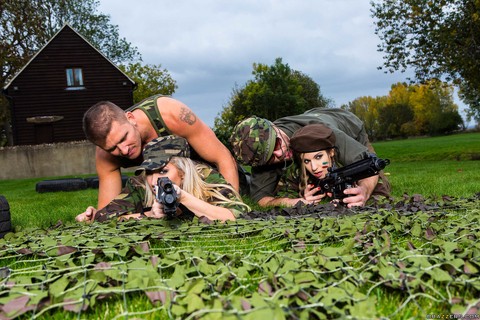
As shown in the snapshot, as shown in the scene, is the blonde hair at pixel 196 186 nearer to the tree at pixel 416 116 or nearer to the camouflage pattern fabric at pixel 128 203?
the camouflage pattern fabric at pixel 128 203

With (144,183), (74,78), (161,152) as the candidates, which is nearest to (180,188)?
(161,152)

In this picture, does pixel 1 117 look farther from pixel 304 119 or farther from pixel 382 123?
pixel 382 123

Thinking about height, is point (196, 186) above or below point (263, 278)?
above

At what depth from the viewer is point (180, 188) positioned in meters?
3.45

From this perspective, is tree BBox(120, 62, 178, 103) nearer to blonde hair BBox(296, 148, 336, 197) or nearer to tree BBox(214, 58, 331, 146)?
tree BBox(214, 58, 331, 146)

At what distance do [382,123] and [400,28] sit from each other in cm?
5505

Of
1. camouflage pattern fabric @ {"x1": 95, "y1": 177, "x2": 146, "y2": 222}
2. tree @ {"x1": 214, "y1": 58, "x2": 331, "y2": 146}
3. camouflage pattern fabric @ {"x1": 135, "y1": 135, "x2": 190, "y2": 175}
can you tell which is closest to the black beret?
camouflage pattern fabric @ {"x1": 135, "y1": 135, "x2": 190, "y2": 175}

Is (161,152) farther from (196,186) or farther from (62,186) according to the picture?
(62,186)

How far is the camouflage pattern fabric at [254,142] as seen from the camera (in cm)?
434

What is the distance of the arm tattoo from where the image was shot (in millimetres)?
4336

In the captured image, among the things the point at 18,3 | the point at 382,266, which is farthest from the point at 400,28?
the point at 18,3

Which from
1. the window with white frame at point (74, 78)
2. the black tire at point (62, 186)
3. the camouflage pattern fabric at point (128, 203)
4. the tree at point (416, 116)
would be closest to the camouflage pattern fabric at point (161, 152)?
the camouflage pattern fabric at point (128, 203)

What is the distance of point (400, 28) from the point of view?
641 inches

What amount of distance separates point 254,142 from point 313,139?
0.53 metres
